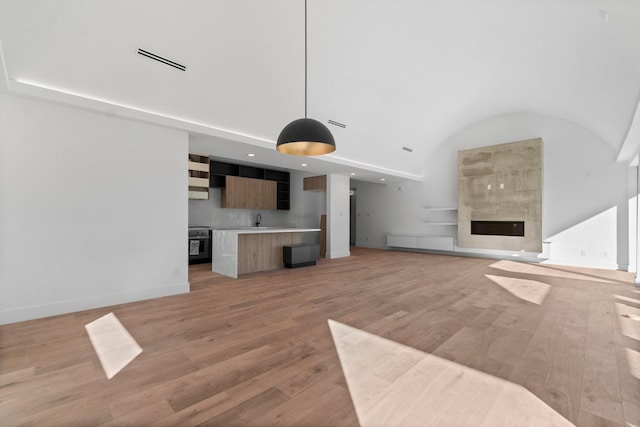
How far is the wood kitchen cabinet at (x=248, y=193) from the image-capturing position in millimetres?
8109

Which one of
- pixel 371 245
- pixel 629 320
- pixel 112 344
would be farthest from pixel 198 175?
pixel 629 320

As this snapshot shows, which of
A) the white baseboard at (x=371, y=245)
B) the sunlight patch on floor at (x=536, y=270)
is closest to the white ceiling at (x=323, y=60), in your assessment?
the sunlight patch on floor at (x=536, y=270)

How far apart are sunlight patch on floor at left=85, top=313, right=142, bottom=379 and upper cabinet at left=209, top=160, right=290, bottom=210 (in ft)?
17.0

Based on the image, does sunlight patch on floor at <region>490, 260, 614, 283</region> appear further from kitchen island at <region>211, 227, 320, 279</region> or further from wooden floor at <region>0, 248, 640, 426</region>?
kitchen island at <region>211, 227, 320, 279</region>

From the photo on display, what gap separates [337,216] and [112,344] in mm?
6489

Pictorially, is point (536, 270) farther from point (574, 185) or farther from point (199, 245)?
point (199, 245)

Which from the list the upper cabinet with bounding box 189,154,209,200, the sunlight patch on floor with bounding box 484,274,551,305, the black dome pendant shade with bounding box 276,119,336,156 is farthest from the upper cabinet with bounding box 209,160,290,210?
the sunlight patch on floor with bounding box 484,274,551,305

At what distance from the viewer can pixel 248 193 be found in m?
8.52

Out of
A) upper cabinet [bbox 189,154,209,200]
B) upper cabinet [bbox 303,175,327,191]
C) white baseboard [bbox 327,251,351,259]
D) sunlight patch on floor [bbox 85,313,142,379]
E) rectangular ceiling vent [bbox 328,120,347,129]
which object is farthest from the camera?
upper cabinet [bbox 303,175,327,191]

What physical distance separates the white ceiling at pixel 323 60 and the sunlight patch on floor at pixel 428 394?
3908 millimetres

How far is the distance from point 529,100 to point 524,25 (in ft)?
10.1

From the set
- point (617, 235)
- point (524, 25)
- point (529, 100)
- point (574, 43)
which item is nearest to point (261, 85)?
point (524, 25)

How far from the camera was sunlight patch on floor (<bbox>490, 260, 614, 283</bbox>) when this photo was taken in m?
5.64

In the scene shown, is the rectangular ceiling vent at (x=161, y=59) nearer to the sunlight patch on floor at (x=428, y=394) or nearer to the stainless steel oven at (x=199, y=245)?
the sunlight patch on floor at (x=428, y=394)
